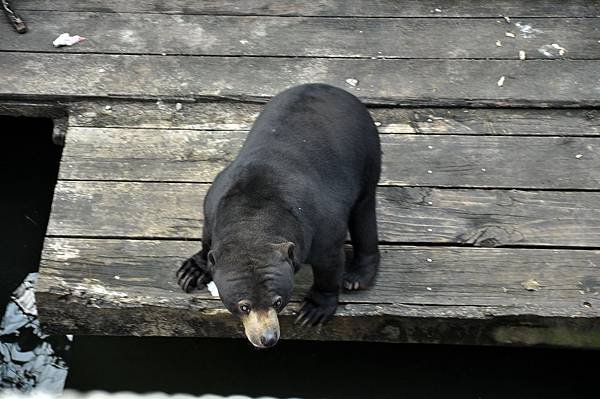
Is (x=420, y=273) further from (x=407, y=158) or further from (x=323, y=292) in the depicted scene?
(x=407, y=158)

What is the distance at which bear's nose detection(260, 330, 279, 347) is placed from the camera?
7.89 ft

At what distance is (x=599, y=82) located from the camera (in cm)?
391

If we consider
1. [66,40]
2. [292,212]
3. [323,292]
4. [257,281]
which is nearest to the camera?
[257,281]

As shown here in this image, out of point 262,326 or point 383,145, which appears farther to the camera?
point 383,145

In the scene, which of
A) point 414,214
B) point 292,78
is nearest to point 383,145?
point 414,214

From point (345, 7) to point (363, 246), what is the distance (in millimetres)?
1786

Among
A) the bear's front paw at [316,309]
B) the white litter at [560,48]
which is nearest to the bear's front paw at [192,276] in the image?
the bear's front paw at [316,309]

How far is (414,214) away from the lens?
332 centimetres

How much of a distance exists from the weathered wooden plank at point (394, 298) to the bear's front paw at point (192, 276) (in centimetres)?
4

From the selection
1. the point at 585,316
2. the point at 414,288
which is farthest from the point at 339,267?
the point at 585,316

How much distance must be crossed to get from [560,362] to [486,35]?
63.7 inches

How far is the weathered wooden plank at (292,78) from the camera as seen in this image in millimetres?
3828

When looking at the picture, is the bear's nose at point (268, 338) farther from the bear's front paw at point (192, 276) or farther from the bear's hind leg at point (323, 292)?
the bear's front paw at point (192, 276)

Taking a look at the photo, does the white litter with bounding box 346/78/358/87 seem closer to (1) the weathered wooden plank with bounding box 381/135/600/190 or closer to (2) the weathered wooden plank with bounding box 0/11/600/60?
(2) the weathered wooden plank with bounding box 0/11/600/60
